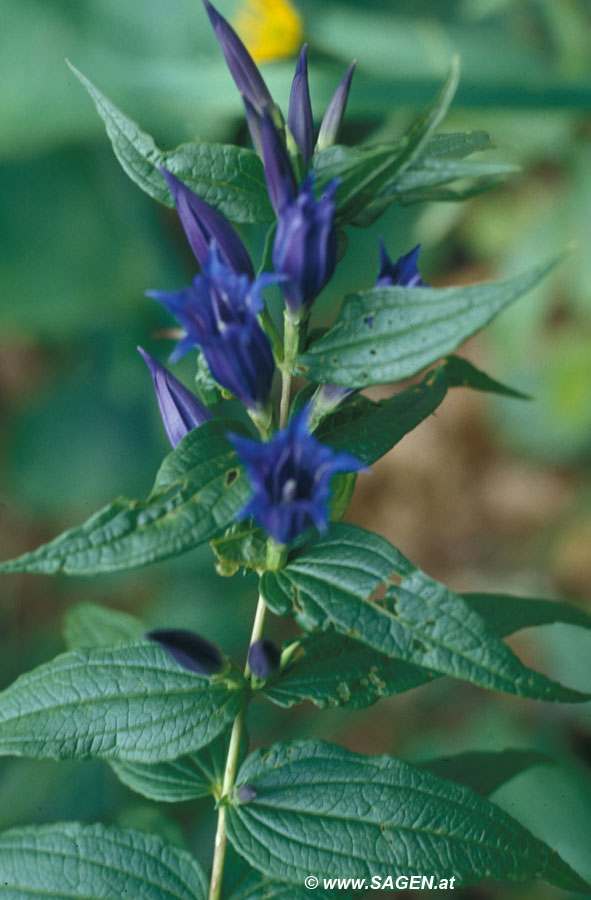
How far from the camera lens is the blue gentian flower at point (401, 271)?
3.35 feet

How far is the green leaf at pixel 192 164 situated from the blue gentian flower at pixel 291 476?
0.93ft

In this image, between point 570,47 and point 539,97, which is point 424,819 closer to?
point 539,97

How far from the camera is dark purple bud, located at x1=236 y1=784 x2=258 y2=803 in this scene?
1085mm

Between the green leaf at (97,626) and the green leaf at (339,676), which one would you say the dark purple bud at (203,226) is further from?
the green leaf at (97,626)

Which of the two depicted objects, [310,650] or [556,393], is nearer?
[310,650]

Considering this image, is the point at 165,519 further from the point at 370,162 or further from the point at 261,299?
the point at 370,162

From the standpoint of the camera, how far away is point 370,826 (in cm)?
101

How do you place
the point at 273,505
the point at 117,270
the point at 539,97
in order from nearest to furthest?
the point at 273,505
the point at 539,97
the point at 117,270

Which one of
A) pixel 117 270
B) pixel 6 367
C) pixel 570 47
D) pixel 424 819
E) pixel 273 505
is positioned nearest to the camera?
pixel 273 505

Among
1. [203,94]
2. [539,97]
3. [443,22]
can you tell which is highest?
[443,22]

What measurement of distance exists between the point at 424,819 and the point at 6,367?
299 centimetres

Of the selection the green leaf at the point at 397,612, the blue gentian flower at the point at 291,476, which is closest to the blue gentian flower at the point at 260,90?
the blue gentian flower at the point at 291,476

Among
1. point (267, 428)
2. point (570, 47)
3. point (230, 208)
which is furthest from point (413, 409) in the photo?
point (570, 47)

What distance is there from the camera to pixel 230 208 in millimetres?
1021
